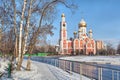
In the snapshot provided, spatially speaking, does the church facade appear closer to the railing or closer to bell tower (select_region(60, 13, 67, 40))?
bell tower (select_region(60, 13, 67, 40))

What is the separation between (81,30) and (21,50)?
102m

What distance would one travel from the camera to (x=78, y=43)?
126438mm

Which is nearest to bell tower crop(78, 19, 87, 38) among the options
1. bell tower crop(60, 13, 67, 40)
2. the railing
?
bell tower crop(60, 13, 67, 40)

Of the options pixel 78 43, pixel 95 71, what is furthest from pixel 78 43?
pixel 95 71

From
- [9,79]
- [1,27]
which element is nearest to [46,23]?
[1,27]

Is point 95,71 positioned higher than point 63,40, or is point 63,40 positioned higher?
point 63,40

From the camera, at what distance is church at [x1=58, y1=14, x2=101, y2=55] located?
412ft

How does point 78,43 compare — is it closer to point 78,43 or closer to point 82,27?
point 78,43

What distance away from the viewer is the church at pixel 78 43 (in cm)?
12556

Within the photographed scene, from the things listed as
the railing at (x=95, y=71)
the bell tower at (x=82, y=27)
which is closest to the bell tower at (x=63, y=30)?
the bell tower at (x=82, y=27)

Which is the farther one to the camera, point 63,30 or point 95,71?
point 63,30

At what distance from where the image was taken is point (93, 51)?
5074 inches

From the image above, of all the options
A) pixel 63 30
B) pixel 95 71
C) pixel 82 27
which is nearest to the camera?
pixel 95 71

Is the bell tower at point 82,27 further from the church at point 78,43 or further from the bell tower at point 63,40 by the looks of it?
the bell tower at point 63,40
